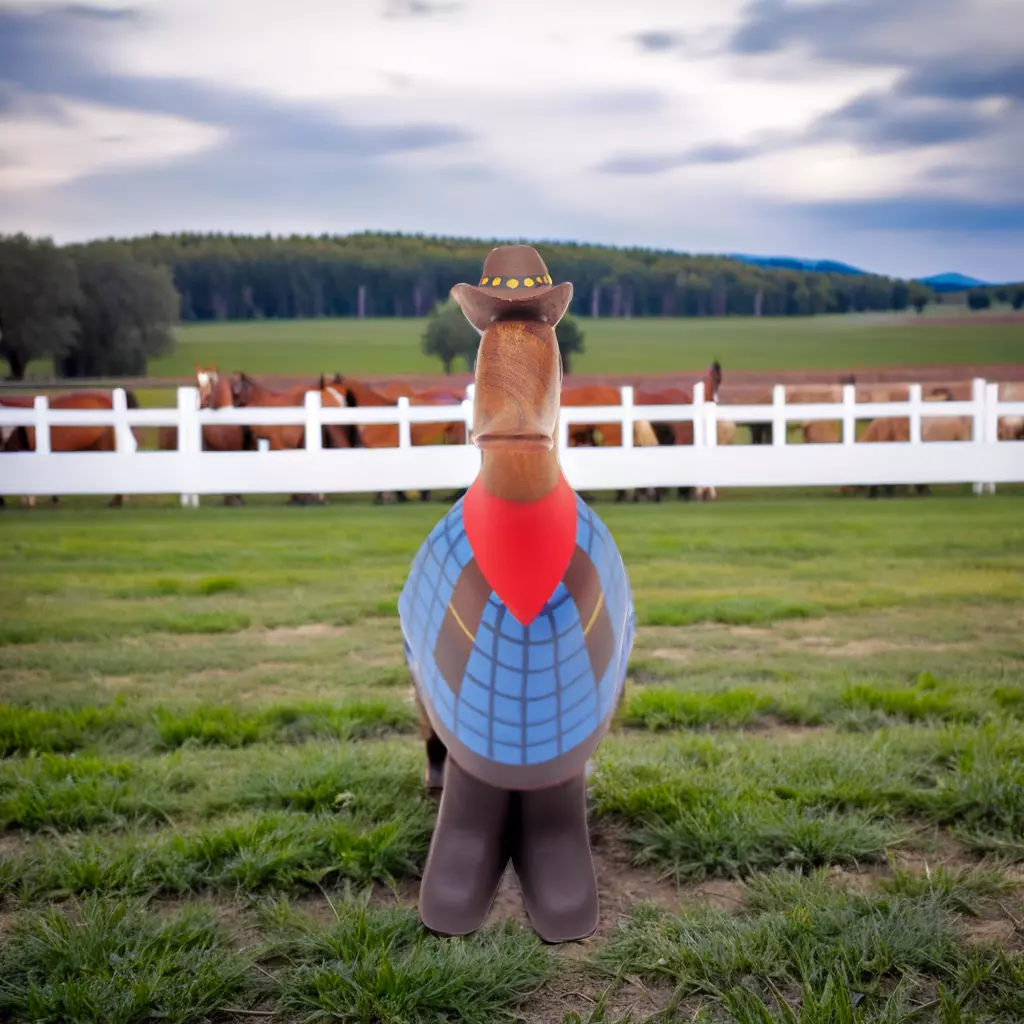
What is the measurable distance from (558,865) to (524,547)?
0.38 metres

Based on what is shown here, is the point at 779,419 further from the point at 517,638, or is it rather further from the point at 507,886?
the point at 517,638

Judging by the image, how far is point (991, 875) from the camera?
1187 mm

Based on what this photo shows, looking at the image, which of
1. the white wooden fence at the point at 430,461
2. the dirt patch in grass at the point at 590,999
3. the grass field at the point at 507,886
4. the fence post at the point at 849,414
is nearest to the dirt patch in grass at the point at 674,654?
the grass field at the point at 507,886

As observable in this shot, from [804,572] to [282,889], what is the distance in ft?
6.93

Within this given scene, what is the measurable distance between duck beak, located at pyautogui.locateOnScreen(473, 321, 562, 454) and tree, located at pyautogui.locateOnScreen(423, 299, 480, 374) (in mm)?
4719

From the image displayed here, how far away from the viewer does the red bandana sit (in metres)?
A: 0.98

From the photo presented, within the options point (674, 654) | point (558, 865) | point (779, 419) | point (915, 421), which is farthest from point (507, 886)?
point (915, 421)

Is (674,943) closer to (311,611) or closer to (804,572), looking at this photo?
(311,611)

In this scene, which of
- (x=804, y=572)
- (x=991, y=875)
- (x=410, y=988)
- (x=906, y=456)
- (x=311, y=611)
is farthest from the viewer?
(x=906, y=456)

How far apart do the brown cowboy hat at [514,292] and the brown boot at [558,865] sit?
0.51 metres

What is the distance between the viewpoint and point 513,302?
0.94 metres

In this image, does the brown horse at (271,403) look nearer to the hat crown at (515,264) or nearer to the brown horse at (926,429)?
the brown horse at (926,429)

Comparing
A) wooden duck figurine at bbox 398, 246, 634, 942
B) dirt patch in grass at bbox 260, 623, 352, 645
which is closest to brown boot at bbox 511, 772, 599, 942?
wooden duck figurine at bbox 398, 246, 634, 942

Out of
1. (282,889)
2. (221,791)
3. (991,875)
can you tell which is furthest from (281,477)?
(991,875)
